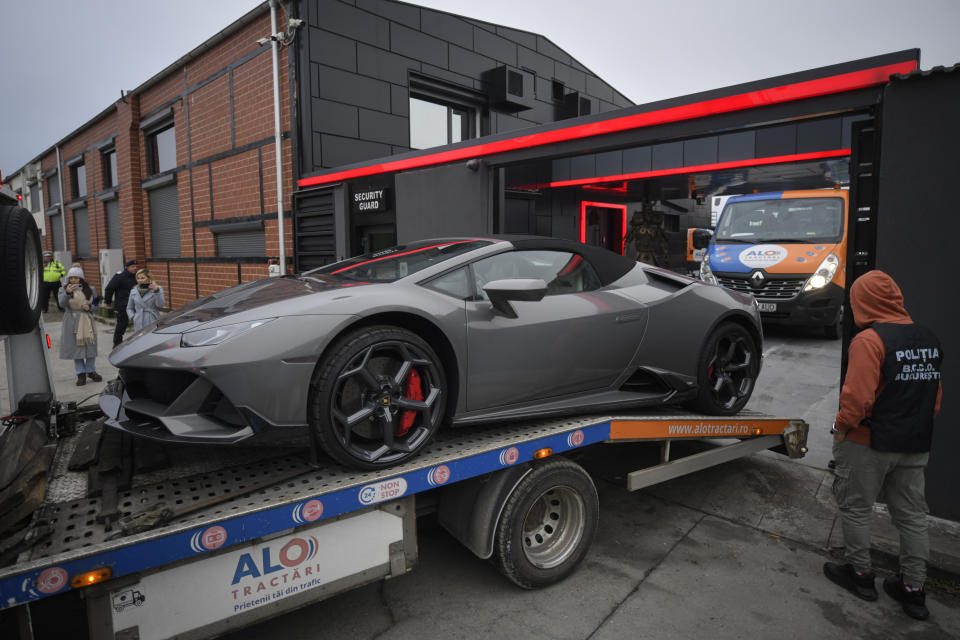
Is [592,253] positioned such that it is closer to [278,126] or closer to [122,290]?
[122,290]

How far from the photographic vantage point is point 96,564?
71.7 inches

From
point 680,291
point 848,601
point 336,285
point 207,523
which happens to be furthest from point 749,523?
point 207,523

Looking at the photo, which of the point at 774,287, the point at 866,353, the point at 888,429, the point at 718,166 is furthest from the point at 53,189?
the point at 888,429

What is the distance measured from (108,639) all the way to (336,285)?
1.60 m

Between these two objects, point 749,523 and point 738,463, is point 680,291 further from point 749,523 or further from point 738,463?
point 738,463

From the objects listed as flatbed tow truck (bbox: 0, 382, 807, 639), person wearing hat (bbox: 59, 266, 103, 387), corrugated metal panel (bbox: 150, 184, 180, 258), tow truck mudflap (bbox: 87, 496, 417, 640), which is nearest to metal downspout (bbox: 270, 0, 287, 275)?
person wearing hat (bbox: 59, 266, 103, 387)

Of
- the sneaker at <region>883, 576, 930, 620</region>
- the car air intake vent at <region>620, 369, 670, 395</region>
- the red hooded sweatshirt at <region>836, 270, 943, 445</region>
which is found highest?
the red hooded sweatshirt at <region>836, 270, 943, 445</region>

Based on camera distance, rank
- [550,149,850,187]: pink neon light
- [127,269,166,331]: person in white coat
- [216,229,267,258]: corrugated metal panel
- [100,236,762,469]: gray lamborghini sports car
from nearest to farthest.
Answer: [100,236,762,469]: gray lamborghini sports car
[127,269,166,331]: person in white coat
[550,149,850,187]: pink neon light
[216,229,267,258]: corrugated metal panel

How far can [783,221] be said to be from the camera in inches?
364

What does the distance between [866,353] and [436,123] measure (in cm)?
1062

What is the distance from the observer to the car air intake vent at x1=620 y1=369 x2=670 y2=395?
365cm

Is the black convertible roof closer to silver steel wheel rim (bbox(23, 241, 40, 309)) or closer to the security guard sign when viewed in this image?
silver steel wheel rim (bbox(23, 241, 40, 309))

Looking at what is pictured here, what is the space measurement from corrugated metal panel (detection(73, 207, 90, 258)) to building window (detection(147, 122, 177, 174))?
264 inches

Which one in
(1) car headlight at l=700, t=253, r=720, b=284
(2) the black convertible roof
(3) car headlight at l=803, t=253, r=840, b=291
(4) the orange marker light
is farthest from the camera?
(1) car headlight at l=700, t=253, r=720, b=284
